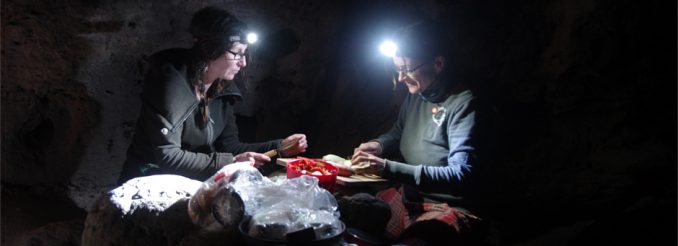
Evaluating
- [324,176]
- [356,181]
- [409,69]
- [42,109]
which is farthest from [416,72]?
[42,109]

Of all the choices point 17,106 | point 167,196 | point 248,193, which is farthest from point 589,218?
point 17,106

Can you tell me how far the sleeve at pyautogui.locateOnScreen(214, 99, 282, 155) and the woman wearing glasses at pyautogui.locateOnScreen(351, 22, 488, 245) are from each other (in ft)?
3.64

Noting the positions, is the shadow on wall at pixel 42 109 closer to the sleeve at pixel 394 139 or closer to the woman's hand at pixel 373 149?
the woman's hand at pixel 373 149

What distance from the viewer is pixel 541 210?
4648 mm

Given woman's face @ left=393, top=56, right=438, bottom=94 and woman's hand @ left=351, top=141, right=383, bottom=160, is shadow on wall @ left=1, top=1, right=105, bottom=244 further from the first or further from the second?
woman's face @ left=393, top=56, right=438, bottom=94

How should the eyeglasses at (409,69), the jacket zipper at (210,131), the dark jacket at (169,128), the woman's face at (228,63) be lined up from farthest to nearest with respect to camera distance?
the jacket zipper at (210,131) < the woman's face at (228,63) < the eyeglasses at (409,69) < the dark jacket at (169,128)

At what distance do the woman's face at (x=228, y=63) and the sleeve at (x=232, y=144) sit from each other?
1.69 ft

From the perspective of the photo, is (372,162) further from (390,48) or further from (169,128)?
(169,128)

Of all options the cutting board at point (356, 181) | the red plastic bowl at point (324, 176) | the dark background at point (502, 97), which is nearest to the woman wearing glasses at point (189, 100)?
the red plastic bowl at point (324, 176)

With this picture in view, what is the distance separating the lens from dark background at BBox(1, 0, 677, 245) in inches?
171

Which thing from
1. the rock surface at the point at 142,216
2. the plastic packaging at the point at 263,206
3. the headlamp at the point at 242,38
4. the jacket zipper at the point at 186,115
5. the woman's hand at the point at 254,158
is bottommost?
the rock surface at the point at 142,216

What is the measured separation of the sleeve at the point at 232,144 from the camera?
4574mm

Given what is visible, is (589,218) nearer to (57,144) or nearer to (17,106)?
(57,144)

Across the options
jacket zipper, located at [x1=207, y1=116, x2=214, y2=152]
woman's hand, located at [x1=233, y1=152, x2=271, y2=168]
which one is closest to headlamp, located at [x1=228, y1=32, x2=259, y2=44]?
jacket zipper, located at [x1=207, y1=116, x2=214, y2=152]
